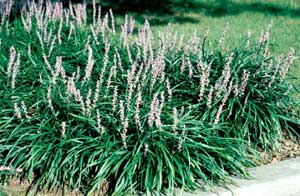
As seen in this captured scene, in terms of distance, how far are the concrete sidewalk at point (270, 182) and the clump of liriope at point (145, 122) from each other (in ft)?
0.43

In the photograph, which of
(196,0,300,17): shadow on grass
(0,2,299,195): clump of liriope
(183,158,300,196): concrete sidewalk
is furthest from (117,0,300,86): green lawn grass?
(183,158,300,196): concrete sidewalk

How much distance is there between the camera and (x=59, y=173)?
5.13 m

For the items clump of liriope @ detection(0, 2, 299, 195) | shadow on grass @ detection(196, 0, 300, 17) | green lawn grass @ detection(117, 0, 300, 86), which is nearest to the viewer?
clump of liriope @ detection(0, 2, 299, 195)

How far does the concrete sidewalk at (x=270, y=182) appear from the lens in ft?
16.5

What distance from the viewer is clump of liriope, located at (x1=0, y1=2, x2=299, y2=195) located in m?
5.04

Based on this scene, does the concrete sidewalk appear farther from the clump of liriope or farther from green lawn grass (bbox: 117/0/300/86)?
green lawn grass (bbox: 117/0/300/86)

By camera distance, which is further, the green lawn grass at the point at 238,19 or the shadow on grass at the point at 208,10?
the shadow on grass at the point at 208,10

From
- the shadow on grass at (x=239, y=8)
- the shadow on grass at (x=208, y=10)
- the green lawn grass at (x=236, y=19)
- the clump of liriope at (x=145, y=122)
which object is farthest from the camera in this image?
the shadow on grass at (x=239, y=8)

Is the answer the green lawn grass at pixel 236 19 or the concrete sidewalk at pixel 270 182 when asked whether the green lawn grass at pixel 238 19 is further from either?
the concrete sidewalk at pixel 270 182

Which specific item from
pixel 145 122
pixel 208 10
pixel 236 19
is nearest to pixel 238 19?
pixel 236 19

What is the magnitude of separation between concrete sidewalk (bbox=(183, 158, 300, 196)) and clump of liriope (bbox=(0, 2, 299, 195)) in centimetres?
13

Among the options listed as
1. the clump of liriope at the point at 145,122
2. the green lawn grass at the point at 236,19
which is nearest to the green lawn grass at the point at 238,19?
the green lawn grass at the point at 236,19

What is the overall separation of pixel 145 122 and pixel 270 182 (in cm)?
121

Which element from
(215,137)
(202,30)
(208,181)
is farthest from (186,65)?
(202,30)
